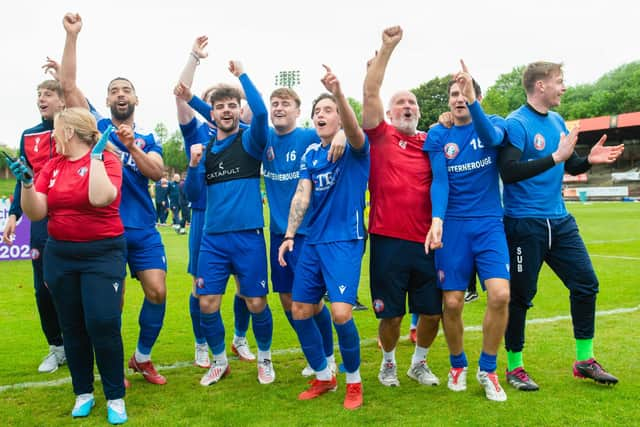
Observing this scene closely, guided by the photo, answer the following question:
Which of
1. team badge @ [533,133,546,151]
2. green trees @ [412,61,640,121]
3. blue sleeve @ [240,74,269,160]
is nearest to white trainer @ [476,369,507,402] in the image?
team badge @ [533,133,546,151]

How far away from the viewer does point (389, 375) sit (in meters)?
4.85

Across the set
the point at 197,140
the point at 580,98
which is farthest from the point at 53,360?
→ the point at 580,98

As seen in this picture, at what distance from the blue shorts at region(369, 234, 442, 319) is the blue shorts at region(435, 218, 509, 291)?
4.3 inches

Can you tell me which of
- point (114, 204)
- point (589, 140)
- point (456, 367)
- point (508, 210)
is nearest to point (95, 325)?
point (114, 204)

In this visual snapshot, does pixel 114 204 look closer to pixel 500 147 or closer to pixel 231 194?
pixel 231 194

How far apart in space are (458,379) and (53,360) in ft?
12.1

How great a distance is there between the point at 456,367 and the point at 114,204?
2.92 meters

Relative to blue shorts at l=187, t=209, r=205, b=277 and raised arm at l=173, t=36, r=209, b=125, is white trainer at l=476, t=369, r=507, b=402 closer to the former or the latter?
blue shorts at l=187, t=209, r=205, b=277

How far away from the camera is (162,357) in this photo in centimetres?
580

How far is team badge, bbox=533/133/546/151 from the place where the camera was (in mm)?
4750

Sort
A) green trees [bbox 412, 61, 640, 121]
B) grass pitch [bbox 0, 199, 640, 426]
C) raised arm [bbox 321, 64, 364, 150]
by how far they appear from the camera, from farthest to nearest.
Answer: green trees [bbox 412, 61, 640, 121] < raised arm [bbox 321, 64, 364, 150] < grass pitch [bbox 0, 199, 640, 426]

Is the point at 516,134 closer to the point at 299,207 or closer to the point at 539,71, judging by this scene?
the point at 539,71

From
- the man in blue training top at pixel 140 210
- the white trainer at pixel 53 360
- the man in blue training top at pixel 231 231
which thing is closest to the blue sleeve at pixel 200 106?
the man in blue training top at pixel 231 231

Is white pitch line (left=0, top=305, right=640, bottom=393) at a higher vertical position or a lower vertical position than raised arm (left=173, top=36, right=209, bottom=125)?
lower
